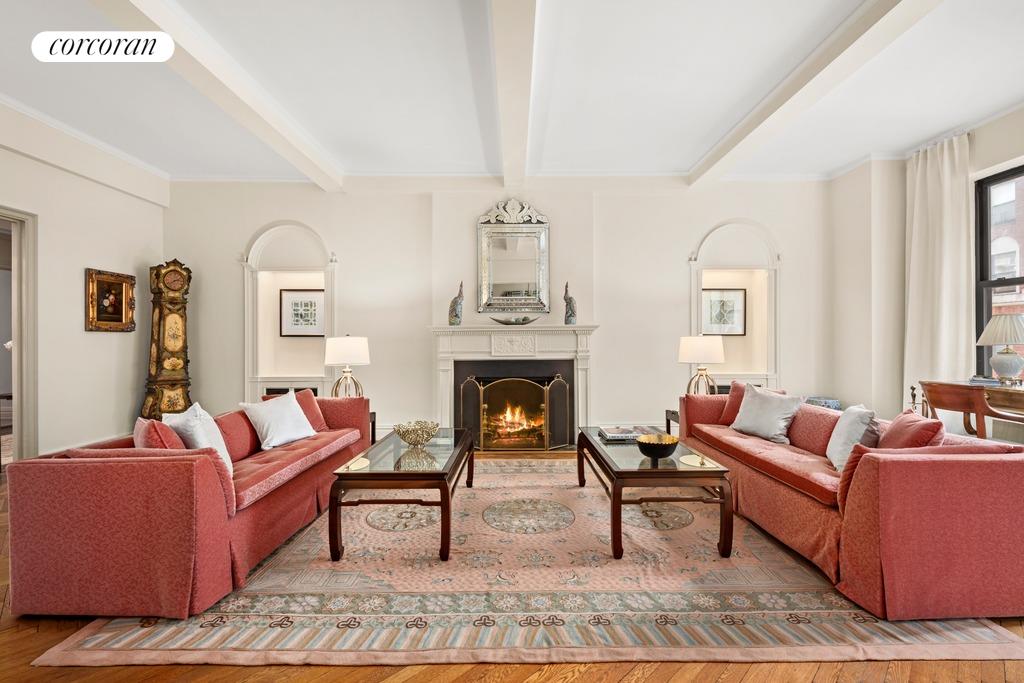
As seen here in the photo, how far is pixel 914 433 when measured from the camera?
95.1 inches

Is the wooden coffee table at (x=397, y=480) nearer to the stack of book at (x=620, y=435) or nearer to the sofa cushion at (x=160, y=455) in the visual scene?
the sofa cushion at (x=160, y=455)

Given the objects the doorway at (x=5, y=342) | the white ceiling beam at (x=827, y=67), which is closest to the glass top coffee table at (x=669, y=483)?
the white ceiling beam at (x=827, y=67)

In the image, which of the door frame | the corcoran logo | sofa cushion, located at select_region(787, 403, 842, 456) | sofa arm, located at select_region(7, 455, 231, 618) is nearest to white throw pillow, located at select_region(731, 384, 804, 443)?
sofa cushion, located at select_region(787, 403, 842, 456)

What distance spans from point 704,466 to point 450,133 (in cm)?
354

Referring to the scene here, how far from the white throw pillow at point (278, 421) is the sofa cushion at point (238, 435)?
0.05m

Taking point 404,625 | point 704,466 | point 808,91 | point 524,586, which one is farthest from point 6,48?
point 808,91

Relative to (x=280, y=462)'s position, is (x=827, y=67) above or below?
above

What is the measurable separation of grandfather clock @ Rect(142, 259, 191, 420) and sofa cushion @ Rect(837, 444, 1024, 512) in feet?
19.3

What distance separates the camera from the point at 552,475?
4234 millimetres

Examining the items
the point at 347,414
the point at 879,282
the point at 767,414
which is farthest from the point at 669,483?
the point at 879,282

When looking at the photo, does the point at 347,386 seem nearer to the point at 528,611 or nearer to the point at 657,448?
the point at 657,448

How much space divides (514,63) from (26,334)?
470 cm

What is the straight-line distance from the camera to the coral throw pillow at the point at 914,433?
2371 mm

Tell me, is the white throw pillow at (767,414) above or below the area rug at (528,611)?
above
